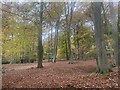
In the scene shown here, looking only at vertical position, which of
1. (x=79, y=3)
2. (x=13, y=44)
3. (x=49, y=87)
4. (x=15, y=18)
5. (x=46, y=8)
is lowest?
(x=49, y=87)

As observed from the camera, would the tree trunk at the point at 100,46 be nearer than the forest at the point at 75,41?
No

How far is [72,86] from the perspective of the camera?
25.1ft

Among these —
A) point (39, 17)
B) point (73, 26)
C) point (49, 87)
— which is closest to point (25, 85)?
point (49, 87)

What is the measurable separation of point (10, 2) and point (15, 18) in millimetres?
1388

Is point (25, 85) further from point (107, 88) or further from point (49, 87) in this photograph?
point (107, 88)

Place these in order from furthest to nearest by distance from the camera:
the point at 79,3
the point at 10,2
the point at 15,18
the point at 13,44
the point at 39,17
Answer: the point at 79,3, the point at 13,44, the point at 39,17, the point at 15,18, the point at 10,2

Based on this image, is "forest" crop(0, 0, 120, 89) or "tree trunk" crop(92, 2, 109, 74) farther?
"tree trunk" crop(92, 2, 109, 74)

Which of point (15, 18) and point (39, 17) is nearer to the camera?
point (15, 18)

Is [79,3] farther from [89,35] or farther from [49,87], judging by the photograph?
[49,87]

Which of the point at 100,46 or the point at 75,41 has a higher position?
the point at 75,41

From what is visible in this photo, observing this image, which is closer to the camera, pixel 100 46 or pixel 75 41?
pixel 100 46

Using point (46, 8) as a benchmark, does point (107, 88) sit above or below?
below

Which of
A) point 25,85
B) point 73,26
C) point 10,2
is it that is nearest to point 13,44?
point 10,2

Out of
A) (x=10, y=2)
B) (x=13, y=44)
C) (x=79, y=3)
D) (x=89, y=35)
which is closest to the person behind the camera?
(x=10, y=2)
